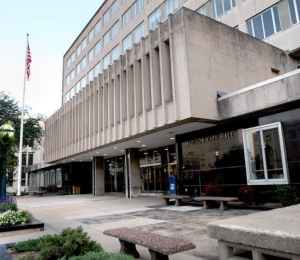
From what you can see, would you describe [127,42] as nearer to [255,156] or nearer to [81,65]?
[81,65]

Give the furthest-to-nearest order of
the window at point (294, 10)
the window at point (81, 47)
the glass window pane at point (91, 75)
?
the window at point (81, 47) < the glass window pane at point (91, 75) < the window at point (294, 10)

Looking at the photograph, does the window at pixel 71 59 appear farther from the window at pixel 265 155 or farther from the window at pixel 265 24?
the window at pixel 265 155

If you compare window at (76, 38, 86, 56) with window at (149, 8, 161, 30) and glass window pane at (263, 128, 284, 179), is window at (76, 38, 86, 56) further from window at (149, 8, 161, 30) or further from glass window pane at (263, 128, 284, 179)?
glass window pane at (263, 128, 284, 179)

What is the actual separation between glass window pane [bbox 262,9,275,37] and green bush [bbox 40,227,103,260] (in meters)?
21.3

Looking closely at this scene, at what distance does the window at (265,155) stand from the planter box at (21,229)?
32.5 ft

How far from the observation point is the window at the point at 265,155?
12430 mm

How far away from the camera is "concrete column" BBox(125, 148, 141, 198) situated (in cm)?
2373

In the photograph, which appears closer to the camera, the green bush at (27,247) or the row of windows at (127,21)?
the green bush at (27,247)

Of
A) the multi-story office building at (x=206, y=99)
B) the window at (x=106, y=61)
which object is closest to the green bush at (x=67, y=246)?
the multi-story office building at (x=206, y=99)

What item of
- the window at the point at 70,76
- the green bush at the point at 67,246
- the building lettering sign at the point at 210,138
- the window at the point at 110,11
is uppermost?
the window at the point at 110,11

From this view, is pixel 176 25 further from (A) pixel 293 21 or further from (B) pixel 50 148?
(B) pixel 50 148

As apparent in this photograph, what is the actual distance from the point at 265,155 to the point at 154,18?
21.5m

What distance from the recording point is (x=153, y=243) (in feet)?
16.0

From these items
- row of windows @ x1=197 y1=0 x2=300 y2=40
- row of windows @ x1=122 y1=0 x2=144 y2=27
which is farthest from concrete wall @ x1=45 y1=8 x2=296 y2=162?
row of windows @ x1=122 y1=0 x2=144 y2=27
